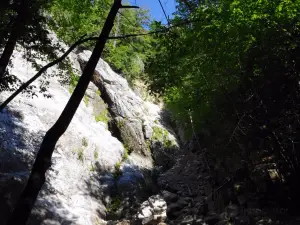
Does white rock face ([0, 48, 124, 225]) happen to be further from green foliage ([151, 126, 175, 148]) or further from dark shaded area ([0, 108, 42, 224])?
green foliage ([151, 126, 175, 148])

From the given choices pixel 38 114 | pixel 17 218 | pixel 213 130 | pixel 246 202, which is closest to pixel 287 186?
pixel 246 202

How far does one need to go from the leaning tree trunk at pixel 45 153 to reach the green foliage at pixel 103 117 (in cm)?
1269

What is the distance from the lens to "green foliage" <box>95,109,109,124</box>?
19.5 m

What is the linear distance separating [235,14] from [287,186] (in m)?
5.40

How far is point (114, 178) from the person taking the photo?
50.2ft

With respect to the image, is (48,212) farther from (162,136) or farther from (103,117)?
(162,136)

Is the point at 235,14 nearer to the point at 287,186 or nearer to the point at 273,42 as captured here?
the point at 273,42

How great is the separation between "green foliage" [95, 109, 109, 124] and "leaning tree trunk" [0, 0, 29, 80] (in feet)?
38.8

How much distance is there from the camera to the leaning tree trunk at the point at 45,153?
5.58 metres

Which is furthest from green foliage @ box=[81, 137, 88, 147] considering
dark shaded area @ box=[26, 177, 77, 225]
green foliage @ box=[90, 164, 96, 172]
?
dark shaded area @ box=[26, 177, 77, 225]

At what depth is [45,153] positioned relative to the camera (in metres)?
6.07

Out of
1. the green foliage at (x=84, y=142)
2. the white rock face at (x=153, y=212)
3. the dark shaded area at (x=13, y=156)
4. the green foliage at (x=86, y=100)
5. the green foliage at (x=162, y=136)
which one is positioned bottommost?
the white rock face at (x=153, y=212)

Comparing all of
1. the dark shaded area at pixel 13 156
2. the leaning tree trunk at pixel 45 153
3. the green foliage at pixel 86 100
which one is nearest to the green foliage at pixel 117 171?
the dark shaded area at pixel 13 156

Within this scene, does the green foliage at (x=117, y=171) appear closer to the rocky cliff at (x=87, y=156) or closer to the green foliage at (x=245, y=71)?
the rocky cliff at (x=87, y=156)
